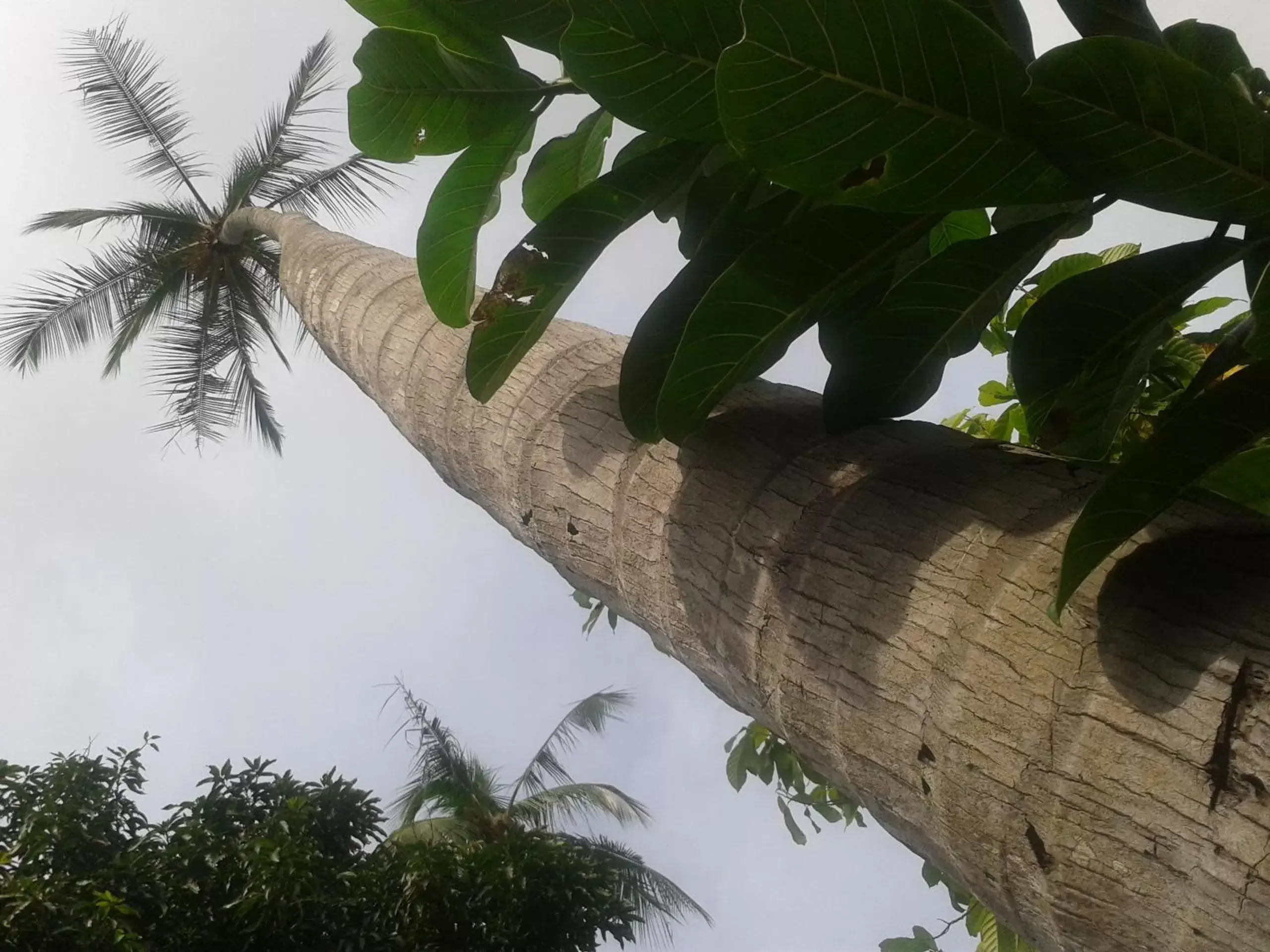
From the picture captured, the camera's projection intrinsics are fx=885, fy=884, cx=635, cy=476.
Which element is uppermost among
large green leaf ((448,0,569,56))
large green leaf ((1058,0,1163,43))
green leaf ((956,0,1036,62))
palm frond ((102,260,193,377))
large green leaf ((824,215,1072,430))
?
palm frond ((102,260,193,377))

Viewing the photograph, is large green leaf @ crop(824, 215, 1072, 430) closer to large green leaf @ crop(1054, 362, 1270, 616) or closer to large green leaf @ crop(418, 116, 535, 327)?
large green leaf @ crop(1054, 362, 1270, 616)

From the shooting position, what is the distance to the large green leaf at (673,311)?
1007mm

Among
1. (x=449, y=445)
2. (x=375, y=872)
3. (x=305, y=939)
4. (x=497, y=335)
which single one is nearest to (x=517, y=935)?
(x=375, y=872)

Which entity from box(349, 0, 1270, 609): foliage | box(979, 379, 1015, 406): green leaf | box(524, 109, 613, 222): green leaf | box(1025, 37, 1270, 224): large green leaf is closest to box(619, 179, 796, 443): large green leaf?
box(349, 0, 1270, 609): foliage

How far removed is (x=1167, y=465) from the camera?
67 centimetres

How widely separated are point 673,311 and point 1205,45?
0.63m

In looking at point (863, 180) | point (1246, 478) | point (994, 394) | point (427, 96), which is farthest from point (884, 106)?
point (994, 394)

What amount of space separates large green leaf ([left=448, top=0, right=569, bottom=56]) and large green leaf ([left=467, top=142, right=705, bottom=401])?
175 millimetres

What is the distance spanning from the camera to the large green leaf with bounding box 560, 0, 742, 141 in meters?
0.77

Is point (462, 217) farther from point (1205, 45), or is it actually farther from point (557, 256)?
point (1205, 45)

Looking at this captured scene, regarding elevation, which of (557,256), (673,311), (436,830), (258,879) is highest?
(436,830)

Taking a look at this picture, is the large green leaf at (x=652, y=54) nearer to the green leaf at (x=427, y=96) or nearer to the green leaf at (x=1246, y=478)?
the green leaf at (x=427, y=96)

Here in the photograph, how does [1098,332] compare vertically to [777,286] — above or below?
below

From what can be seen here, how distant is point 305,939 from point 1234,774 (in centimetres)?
489
